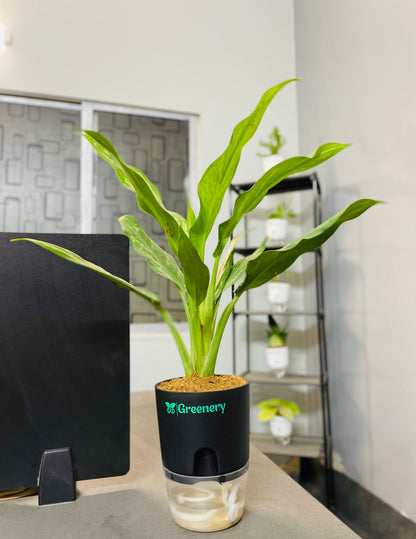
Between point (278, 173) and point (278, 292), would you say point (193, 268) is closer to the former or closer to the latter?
point (278, 173)

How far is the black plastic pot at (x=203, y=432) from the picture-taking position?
54 centimetres

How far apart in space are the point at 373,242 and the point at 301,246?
57.8 inches

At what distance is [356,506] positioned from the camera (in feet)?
6.39

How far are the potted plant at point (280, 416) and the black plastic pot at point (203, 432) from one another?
1751 mm

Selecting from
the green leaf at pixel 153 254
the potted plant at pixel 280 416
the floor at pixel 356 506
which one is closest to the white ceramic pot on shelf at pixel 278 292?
the potted plant at pixel 280 416

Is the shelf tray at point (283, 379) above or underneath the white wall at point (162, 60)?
underneath

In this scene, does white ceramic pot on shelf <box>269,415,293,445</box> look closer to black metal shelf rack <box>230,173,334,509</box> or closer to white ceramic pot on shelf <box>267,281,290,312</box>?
black metal shelf rack <box>230,173,334,509</box>

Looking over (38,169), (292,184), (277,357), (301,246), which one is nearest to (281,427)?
(277,357)

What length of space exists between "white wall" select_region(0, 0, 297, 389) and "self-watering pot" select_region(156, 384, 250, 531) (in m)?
1.95

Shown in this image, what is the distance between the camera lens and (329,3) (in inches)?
92.6

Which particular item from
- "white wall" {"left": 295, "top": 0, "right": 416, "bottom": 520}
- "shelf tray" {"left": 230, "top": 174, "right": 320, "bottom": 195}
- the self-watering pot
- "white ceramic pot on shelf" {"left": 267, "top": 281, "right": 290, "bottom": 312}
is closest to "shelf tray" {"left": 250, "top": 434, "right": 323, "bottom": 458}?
"white wall" {"left": 295, "top": 0, "right": 416, "bottom": 520}

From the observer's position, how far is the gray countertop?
542 millimetres

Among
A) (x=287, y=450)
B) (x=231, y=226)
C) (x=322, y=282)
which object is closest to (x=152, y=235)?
(x=322, y=282)

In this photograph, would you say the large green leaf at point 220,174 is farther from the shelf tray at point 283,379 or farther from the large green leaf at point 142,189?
the shelf tray at point 283,379
